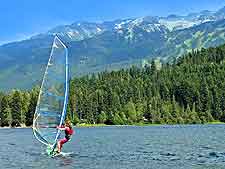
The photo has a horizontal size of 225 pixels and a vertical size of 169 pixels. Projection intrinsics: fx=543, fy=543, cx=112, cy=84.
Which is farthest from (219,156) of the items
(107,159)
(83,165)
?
(83,165)

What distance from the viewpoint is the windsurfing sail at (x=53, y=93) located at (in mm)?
56938

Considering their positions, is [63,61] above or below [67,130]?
above

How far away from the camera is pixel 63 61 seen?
57750 mm

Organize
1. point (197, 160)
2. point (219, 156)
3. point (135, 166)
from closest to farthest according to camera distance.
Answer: point (135, 166) → point (197, 160) → point (219, 156)

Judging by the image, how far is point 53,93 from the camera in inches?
2254

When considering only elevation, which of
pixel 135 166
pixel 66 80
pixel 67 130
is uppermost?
pixel 66 80

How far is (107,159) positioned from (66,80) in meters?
9.92

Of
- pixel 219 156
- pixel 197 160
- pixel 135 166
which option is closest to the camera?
pixel 135 166

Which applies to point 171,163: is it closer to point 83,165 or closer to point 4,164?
point 83,165

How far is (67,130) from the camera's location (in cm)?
6269

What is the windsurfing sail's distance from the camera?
56.9m

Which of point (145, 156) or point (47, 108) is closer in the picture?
point (47, 108)

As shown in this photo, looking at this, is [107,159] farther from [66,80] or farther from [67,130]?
[66,80]

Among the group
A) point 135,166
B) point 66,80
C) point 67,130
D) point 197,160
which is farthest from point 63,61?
point 197,160
